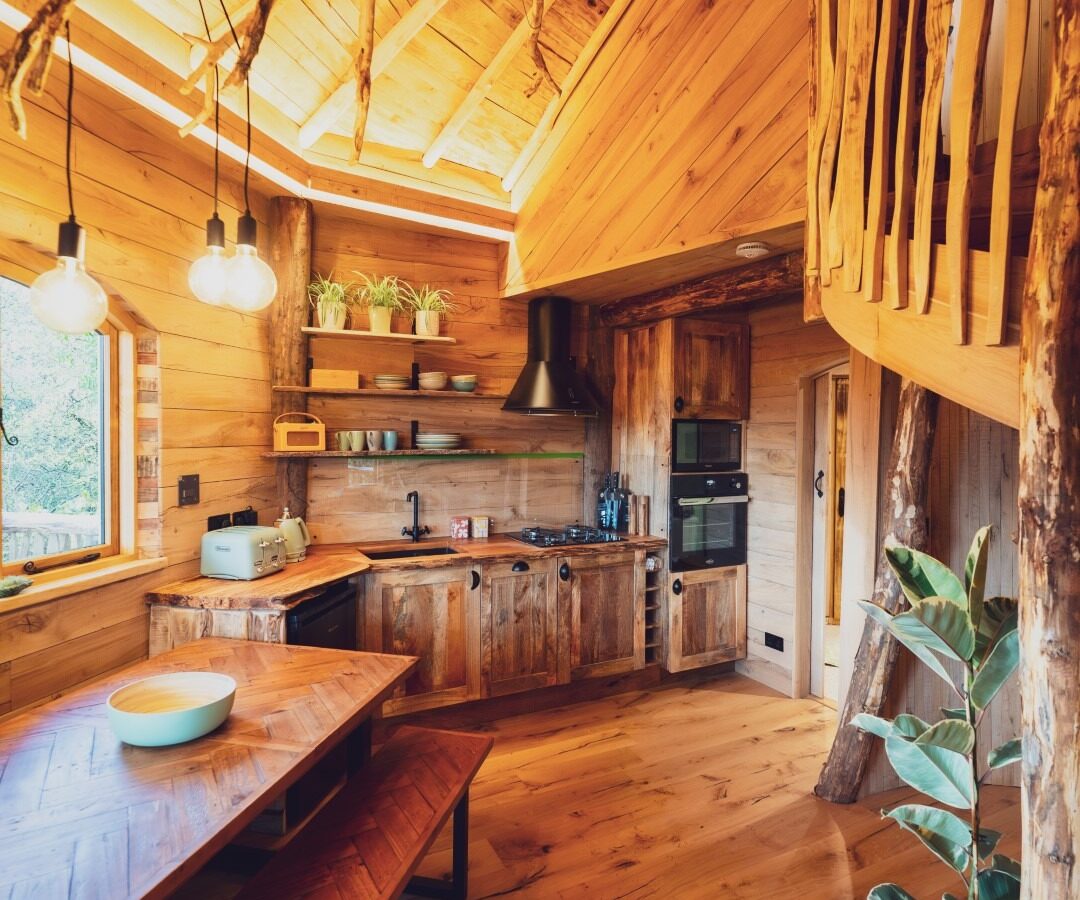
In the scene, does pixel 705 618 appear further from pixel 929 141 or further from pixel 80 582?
pixel 80 582

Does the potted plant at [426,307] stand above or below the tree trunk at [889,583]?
above

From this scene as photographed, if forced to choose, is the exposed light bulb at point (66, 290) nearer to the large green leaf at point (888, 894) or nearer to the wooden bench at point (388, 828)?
the wooden bench at point (388, 828)

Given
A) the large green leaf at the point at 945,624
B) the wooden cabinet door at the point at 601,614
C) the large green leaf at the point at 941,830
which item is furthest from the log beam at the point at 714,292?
the large green leaf at the point at 941,830

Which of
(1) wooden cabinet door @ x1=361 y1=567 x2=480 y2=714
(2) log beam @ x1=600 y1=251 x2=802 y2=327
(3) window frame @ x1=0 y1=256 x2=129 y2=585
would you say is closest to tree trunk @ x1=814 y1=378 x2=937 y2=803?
(2) log beam @ x1=600 y1=251 x2=802 y2=327

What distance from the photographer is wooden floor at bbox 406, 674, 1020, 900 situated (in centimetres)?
226

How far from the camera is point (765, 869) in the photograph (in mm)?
2322

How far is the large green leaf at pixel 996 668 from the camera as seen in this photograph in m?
1.38

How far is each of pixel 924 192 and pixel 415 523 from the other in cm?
307

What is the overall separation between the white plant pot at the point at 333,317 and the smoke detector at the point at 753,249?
2078mm

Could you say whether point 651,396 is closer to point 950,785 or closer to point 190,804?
point 950,785

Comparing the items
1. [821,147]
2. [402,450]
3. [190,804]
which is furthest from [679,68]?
[190,804]

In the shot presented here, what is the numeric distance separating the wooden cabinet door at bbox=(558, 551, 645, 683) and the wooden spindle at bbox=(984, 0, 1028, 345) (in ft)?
8.50

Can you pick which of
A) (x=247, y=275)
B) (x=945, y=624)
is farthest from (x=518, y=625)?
(x=945, y=624)

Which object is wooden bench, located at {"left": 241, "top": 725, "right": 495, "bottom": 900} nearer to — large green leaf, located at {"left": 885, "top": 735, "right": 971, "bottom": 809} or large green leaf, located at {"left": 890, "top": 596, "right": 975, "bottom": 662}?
large green leaf, located at {"left": 885, "top": 735, "right": 971, "bottom": 809}
